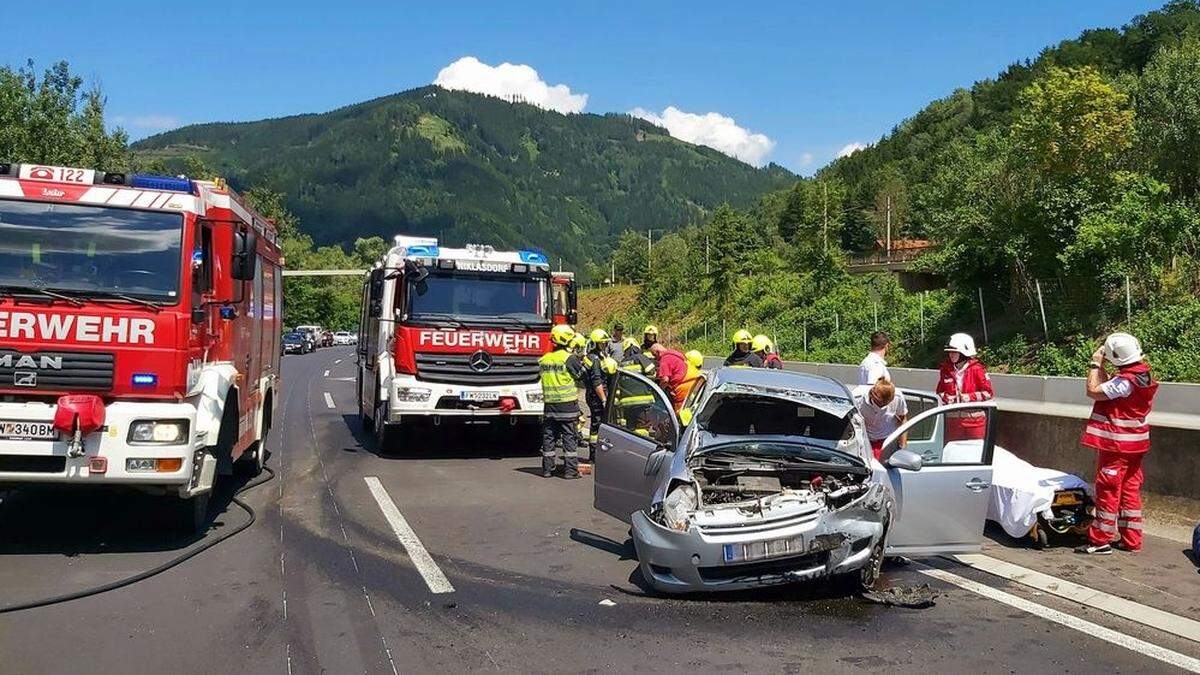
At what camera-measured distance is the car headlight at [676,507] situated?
19.6 feet

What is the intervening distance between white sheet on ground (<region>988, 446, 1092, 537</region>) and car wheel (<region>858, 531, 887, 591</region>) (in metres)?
1.91

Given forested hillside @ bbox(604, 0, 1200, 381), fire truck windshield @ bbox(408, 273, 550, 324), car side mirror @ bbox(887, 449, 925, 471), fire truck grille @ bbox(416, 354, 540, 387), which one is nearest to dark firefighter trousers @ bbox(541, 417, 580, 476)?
fire truck grille @ bbox(416, 354, 540, 387)

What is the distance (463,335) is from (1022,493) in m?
7.08

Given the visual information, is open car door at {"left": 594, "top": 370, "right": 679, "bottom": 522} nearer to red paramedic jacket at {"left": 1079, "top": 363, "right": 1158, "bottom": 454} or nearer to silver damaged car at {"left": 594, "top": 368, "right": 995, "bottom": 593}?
silver damaged car at {"left": 594, "top": 368, "right": 995, "bottom": 593}

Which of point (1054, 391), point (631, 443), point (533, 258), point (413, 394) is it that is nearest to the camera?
point (631, 443)

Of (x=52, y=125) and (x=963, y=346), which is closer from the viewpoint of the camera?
(x=963, y=346)

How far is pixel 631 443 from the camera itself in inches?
281

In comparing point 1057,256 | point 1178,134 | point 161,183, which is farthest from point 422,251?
point 1178,134

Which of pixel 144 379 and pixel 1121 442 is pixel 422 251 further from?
pixel 1121 442

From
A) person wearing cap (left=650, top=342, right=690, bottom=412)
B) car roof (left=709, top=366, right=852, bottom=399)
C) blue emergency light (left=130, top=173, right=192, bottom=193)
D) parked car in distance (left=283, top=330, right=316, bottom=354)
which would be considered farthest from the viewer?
parked car in distance (left=283, top=330, right=316, bottom=354)

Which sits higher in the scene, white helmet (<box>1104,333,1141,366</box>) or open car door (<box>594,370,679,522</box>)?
white helmet (<box>1104,333,1141,366</box>)

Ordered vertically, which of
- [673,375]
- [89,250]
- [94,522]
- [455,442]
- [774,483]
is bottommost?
[455,442]

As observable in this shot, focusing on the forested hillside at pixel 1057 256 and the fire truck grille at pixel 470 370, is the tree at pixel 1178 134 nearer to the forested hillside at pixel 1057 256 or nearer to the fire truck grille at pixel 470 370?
the forested hillside at pixel 1057 256

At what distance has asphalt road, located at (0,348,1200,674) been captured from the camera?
4941 millimetres
